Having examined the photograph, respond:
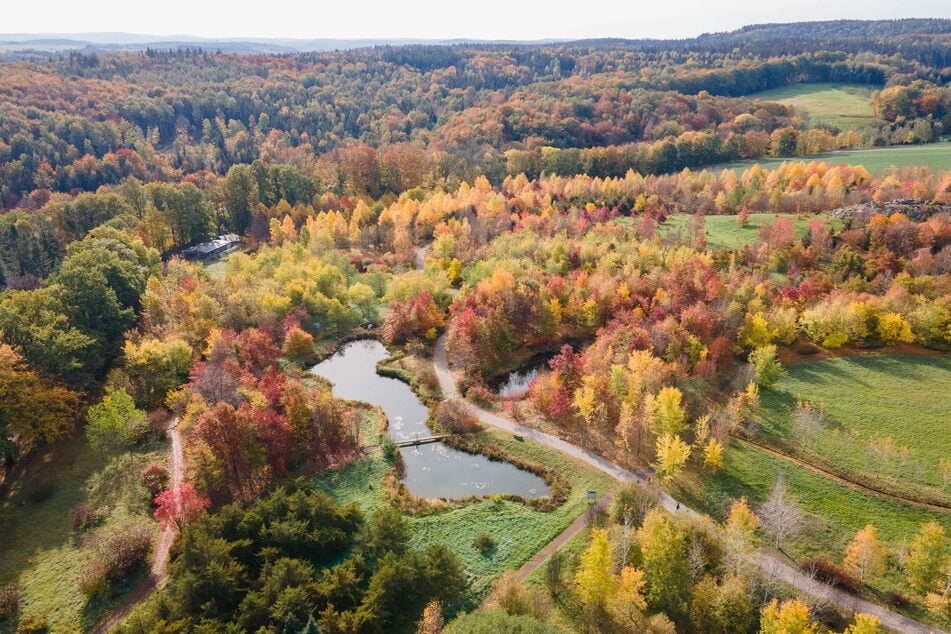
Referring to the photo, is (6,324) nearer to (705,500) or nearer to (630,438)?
(630,438)

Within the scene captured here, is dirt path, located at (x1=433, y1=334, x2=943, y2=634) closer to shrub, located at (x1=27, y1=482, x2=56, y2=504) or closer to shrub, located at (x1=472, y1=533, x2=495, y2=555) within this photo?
shrub, located at (x1=472, y1=533, x2=495, y2=555)

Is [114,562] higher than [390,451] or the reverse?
higher

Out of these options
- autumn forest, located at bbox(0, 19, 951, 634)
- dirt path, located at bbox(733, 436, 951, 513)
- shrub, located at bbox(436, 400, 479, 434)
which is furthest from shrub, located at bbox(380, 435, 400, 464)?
dirt path, located at bbox(733, 436, 951, 513)

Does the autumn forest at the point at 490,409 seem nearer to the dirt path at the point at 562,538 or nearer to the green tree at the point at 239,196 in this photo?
the dirt path at the point at 562,538

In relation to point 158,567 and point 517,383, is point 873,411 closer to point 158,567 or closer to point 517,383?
point 517,383

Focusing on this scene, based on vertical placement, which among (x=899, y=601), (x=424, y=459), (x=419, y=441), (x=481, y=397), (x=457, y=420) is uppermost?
(x=899, y=601)

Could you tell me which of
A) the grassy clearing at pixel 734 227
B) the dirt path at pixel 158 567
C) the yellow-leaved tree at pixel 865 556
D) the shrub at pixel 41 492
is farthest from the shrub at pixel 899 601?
the shrub at pixel 41 492

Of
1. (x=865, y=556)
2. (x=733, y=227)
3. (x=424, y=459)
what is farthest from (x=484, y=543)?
(x=733, y=227)

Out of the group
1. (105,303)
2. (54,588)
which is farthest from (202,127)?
(54,588)
